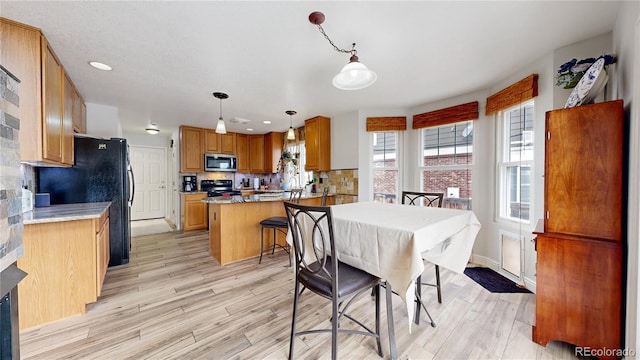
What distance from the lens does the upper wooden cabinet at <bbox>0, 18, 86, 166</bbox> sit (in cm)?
173

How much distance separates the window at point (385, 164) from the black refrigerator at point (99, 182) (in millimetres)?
3593

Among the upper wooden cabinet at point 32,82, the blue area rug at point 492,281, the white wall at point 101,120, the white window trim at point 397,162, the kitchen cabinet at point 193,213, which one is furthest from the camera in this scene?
the kitchen cabinet at point 193,213

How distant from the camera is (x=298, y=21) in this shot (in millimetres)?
1669

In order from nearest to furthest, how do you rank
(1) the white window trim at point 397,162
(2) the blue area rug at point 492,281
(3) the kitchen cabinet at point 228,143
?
(2) the blue area rug at point 492,281 → (1) the white window trim at point 397,162 → (3) the kitchen cabinet at point 228,143

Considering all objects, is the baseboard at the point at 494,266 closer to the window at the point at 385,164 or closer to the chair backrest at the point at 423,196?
the chair backrest at the point at 423,196

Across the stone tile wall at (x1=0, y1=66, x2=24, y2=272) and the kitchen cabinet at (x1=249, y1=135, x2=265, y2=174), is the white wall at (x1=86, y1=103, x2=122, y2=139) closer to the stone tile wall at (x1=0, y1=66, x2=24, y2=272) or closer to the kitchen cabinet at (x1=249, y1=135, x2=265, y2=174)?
the kitchen cabinet at (x1=249, y1=135, x2=265, y2=174)

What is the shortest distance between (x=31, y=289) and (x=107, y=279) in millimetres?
927

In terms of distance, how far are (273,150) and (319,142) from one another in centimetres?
186

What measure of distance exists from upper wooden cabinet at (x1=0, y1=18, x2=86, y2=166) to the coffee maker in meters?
3.26

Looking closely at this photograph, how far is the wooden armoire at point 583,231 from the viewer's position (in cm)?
138

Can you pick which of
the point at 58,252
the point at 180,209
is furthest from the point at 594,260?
the point at 180,209

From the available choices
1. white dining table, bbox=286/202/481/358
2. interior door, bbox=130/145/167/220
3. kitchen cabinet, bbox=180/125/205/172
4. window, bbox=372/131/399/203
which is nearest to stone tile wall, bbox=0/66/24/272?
white dining table, bbox=286/202/481/358

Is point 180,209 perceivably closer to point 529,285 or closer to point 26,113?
A: point 26,113

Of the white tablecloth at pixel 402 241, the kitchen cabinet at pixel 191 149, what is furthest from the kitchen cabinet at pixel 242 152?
the white tablecloth at pixel 402 241
